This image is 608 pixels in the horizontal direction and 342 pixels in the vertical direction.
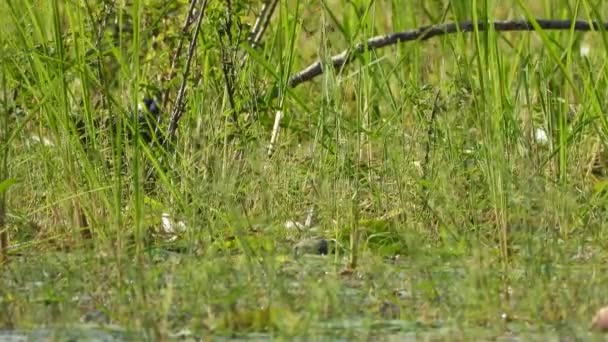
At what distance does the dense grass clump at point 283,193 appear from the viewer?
10.5 feet

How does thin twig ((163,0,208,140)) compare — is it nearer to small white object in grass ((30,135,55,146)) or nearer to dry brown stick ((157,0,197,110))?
dry brown stick ((157,0,197,110))

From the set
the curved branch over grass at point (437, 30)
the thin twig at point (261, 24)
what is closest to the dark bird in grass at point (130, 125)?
the thin twig at point (261, 24)

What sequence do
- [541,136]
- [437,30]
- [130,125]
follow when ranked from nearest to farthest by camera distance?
[130,125], [437,30], [541,136]

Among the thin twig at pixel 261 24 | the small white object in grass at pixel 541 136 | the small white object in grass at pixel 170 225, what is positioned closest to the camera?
the small white object in grass at pixel 170 225

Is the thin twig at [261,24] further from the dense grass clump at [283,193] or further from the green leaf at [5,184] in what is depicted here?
the green leaf at [5,184]

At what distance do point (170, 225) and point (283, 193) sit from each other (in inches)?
13.4

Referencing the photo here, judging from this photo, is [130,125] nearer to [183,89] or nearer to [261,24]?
[183,89]

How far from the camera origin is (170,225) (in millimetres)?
4195

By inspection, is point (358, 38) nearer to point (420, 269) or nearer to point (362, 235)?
point (362, 235)

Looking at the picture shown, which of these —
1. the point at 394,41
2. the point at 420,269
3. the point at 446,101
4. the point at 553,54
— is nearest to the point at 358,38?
the point at 394,41

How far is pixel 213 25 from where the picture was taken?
4.59 m

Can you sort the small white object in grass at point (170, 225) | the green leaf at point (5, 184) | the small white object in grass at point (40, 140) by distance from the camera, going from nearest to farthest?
1. the green leaf at point (5, 184)
2. the small white object in grass at point (170, 225)
3. the small white object in grass at point (40, 140)

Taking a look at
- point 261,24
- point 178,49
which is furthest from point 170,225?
point 261,24

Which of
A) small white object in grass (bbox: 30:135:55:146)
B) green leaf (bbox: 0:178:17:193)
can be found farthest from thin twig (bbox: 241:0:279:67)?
green leaf (bbox: 0:178:17:193)
